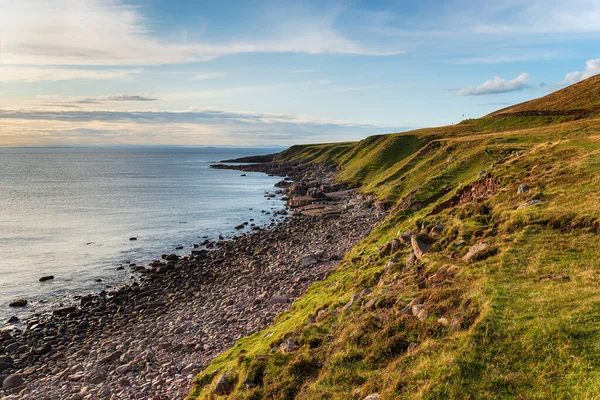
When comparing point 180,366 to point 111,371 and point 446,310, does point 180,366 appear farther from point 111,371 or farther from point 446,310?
point 446,310

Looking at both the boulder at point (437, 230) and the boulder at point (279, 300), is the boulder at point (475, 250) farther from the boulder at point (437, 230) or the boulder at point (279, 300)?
the boulder at point (279, 300)

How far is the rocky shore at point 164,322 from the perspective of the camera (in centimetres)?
1980

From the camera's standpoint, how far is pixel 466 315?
13094mm

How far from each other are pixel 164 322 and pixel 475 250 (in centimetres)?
2092

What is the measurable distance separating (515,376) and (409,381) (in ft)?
9.14

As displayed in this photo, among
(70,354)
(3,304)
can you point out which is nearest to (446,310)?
(70,354)

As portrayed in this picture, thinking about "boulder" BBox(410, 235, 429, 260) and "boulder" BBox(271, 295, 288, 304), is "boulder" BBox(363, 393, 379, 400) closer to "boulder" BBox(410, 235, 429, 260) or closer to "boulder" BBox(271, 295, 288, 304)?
"boulder" BBox(410, 235, 429, 260)

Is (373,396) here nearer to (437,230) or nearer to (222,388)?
(222,388)

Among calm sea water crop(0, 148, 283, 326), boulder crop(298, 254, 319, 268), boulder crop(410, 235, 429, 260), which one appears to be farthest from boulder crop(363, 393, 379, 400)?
calm sea water crop(0, 148, 283, 326)

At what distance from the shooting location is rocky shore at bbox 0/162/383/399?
19.8m

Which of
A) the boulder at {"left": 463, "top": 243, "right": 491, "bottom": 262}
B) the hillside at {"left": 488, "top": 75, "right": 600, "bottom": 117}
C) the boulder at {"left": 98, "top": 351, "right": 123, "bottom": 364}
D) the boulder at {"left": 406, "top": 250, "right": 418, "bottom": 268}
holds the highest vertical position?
the hillside at {"left": 488, "top": 75, "right": 600, "bottom": 117}

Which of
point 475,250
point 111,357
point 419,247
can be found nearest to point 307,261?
point 419,247

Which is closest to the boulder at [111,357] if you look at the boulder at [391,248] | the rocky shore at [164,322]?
the rocky shore at [164,322]

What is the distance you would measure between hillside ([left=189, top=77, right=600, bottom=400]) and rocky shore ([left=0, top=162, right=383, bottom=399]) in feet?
11.5
